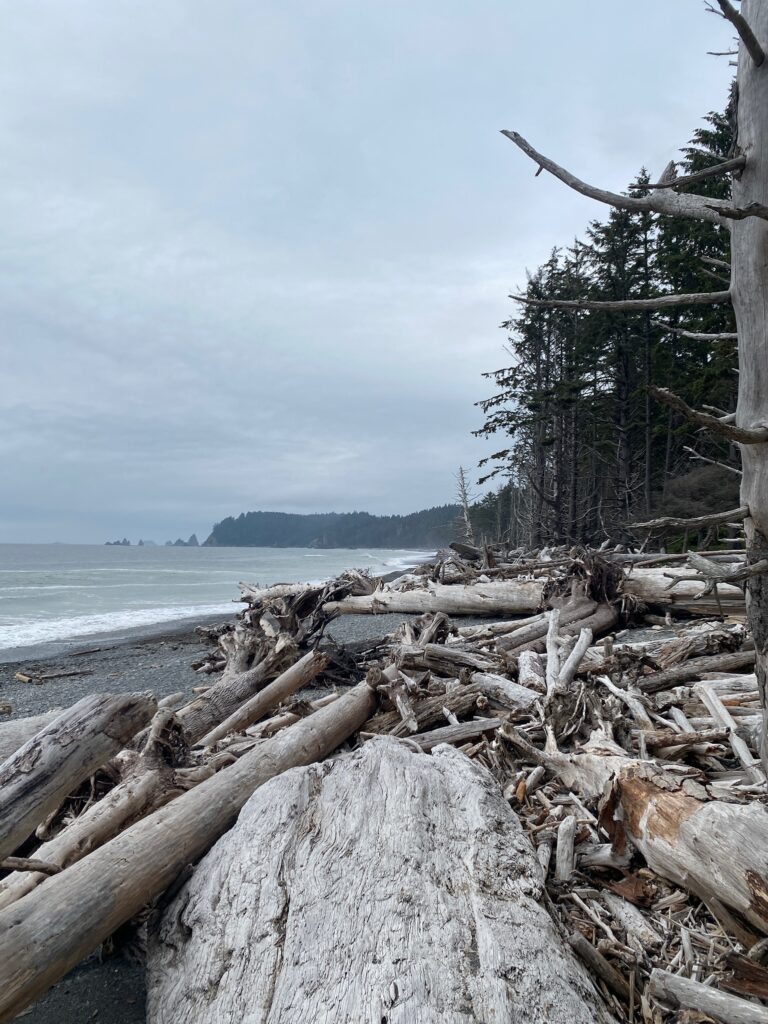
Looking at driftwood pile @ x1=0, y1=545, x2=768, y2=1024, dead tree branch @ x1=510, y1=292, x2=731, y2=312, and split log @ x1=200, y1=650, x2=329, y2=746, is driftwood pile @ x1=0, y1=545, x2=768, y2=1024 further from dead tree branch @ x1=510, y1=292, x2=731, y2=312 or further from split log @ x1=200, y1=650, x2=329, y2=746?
dead tree branch @ x1=510, y1=292, x2=731, y2=312

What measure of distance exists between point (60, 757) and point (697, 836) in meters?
2.55

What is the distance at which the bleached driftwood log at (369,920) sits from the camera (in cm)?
194

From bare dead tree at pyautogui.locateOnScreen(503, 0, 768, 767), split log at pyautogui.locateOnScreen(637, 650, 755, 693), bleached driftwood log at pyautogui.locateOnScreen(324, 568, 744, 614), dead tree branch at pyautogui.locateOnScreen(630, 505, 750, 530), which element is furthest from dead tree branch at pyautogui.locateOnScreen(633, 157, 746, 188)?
bleached driftwood log at pyautogui.locateOnScreen(324, 568, 744, 614)

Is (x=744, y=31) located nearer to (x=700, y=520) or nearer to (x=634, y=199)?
(x=634, y=199)

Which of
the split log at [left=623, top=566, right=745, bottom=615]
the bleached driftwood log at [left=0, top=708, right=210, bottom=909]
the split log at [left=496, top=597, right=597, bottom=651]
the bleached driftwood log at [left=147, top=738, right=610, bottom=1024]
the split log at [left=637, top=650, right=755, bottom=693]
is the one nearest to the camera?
the bleached driftwood log at [left=147, top=738, right=610, bottom=1024]

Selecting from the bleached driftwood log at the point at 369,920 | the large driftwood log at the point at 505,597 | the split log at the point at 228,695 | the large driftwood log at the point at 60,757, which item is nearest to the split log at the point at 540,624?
the large driftwood log at the point at 505,597

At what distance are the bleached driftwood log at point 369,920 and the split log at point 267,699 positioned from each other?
6.54 feet

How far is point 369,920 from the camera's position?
2.22 meters

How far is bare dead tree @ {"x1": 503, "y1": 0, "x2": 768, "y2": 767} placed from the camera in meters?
2.40

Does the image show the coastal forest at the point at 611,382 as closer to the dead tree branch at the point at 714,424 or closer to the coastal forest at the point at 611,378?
the coastal forest at the point at 611,378

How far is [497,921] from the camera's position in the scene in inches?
87.6

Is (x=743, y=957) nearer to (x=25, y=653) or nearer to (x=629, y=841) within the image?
(x=629, y=841)

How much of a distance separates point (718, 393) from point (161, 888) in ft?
72.4

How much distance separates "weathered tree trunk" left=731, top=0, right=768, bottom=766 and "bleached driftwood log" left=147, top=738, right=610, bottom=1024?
1474 mm
